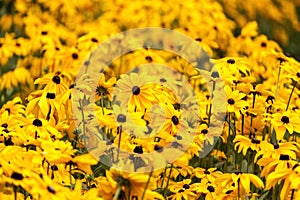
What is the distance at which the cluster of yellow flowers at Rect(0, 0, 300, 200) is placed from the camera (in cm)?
238

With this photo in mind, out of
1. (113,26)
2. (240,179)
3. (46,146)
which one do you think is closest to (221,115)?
(240,179)

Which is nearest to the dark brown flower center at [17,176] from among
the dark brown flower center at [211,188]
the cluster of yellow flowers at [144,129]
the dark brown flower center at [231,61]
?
the cluster of yellow flowers at [144,129]

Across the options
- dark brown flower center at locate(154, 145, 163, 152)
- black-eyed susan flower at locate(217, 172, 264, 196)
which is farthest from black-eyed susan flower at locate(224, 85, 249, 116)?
dark brown flower center at locate(154, 145, 163, 152)

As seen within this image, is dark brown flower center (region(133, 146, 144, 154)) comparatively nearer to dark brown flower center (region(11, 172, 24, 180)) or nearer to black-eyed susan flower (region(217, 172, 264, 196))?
black-eyed susan flower (region(217, 172, 264, 196))

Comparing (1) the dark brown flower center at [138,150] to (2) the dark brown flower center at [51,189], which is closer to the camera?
(2) the dark brown flower center at [51,189]

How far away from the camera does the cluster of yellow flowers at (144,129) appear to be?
7.79 feet

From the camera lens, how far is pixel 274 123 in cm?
301

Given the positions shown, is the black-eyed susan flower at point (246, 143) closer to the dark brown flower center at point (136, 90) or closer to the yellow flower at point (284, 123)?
the yellow flower at point (284, 123)

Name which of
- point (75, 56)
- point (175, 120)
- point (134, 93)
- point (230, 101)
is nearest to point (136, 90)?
point (134, 93)

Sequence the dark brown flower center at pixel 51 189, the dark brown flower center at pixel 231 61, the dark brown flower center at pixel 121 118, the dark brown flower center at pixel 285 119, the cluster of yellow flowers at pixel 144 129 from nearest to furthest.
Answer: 1. the dark brown flower center at pixel 51 189
2. the cluster of yellow flowers at pixel 144 129
3. the dark brown flower center at pixel 121 118
4. the dark brown flower center at pixel 285 119
5. the dark brown flower center at pixel 231 61

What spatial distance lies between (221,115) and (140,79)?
434 mm

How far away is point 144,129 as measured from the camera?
270 cm

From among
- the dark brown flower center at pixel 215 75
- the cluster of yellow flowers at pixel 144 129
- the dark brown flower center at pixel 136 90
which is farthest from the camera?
the dark brown flower center at pixel 215 75

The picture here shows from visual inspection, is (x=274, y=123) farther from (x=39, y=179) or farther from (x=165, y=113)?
(x=39, y=179)
